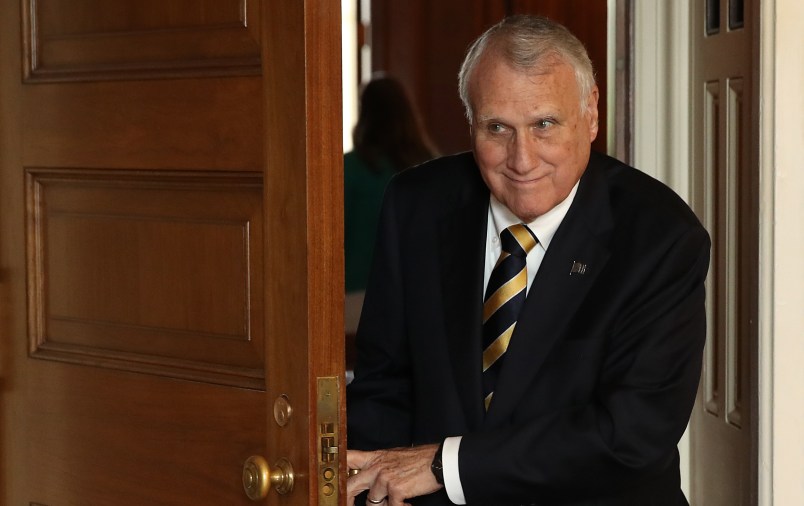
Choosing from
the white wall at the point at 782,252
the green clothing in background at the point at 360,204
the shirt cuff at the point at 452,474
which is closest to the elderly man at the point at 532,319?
the shirt cuff at the point at 452,474

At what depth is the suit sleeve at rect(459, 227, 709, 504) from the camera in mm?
2082

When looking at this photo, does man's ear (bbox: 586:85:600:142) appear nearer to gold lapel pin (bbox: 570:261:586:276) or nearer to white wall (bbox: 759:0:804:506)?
gold lapel pin (bbox: 570:261:586:276)

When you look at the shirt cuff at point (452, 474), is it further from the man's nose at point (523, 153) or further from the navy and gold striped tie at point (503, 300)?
the man's nose at point (523, 153)

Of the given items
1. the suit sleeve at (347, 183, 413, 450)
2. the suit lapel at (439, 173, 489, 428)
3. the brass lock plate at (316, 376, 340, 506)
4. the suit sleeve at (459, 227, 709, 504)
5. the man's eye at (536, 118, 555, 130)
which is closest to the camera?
the brass lock plate at (316, 376, 340, 506)

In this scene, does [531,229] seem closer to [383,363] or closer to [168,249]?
[383,363]

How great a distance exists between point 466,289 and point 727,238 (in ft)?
2.68

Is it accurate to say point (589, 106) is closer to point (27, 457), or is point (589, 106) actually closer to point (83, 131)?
point (83, 131)

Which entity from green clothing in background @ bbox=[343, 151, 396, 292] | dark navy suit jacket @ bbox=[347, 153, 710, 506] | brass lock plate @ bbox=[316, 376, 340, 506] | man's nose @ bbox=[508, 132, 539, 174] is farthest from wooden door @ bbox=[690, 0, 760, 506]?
green clothing in background @ bbox=[343, 151, 396, 292]

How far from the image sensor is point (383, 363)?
2.44 m

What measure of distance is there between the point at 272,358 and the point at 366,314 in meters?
0.51

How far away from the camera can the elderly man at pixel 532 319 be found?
211 centimetres

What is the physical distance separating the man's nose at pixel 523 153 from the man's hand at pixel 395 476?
1.90 feet

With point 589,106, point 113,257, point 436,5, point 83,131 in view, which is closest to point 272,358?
point 113,257

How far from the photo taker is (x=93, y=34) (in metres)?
2.19
